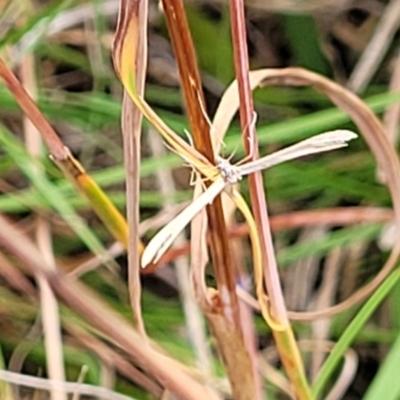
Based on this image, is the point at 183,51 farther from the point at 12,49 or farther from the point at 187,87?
the point at 12,49

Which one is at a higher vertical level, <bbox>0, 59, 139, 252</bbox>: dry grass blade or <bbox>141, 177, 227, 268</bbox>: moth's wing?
<bbox>0, 59, 139, 252</bbox>: dry grass blade

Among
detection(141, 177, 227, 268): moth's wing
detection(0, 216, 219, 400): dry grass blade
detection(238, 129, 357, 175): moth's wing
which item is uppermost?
detection(238, 129, 357, 175): moth's wing

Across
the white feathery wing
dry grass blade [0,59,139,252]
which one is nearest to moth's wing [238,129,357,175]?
the white feathery wing

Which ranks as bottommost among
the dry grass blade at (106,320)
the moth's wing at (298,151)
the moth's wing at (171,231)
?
the dry grass blade at (106,320)

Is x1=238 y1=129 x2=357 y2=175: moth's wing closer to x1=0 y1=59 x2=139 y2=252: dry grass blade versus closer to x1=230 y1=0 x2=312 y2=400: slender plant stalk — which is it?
x1=230 y1=0 x2=312 y2=400: slender plant stalk

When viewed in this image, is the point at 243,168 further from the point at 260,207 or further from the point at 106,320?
the point at 106,320

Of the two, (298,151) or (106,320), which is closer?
(298,151)

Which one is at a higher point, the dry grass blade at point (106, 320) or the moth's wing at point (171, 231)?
the moth's wing at point (171, 231)

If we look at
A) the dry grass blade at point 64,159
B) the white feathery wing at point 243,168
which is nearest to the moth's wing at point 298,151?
the white feathery wing at point 243,168

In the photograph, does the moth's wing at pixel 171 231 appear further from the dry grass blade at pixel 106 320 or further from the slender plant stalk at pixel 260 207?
the dry grass blade at pixel 106 320

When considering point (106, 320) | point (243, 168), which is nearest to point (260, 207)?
point (243, 168)

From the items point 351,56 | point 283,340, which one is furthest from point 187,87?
point 351,56
